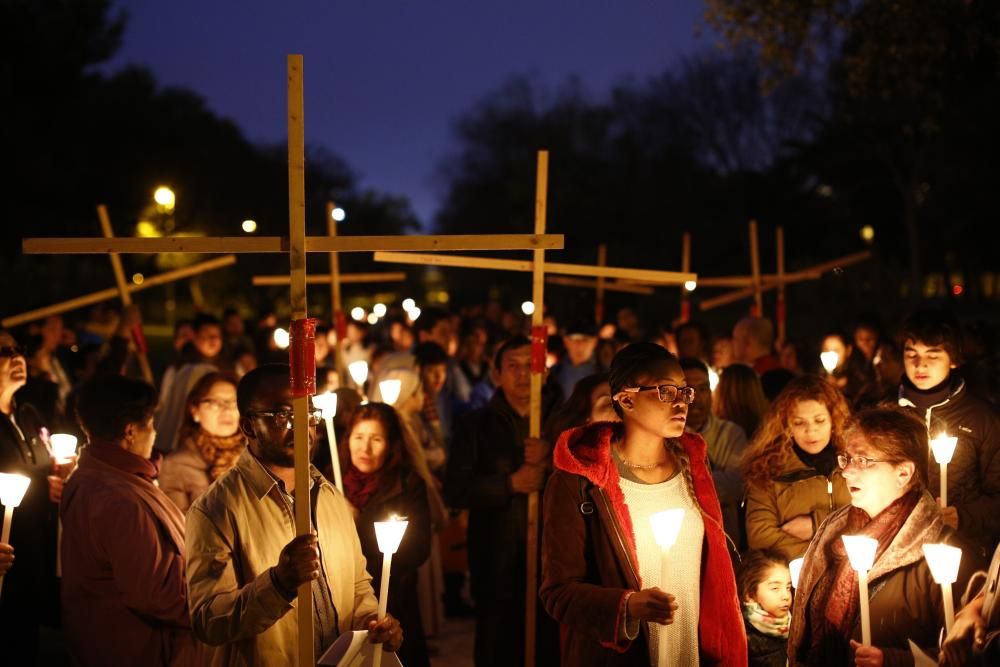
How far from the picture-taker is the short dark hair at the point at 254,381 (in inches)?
140

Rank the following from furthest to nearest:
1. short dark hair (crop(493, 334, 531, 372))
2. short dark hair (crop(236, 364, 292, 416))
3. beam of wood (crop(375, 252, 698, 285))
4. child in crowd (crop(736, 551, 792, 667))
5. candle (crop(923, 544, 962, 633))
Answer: short dark hair (crop(493, 334, 531, 372))
beam of wood (crop(375, 252, 698, 285))
child in crowd (crop(736, 551, 792, 667))
short dark hair (crop(236, 364, 292, 416))
candle (crop(923, 544, 962, 633))

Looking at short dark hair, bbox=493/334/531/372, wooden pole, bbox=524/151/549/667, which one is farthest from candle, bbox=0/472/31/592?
short dark hair, bbox=493/334/531/372

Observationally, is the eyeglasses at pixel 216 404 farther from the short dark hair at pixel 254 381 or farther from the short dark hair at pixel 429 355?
the short dark hair at pixel 429 355

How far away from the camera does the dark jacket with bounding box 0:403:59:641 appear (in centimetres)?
566

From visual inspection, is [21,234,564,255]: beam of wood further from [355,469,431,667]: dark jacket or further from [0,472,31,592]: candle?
[355,469,431,667]: dark jacket

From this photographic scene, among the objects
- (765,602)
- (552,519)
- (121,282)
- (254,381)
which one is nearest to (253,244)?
(254,381)

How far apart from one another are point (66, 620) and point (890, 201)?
40.1 m

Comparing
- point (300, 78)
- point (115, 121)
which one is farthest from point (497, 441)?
point (115, 121)

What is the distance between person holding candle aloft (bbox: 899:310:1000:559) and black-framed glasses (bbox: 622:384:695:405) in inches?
71.4

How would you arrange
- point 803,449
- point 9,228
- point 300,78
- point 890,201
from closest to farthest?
1. point 300,78
2. point 803,449
3. point 9,228
4. point 890,201

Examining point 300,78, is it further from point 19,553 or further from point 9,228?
point 9,228

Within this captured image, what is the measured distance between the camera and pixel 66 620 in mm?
4109

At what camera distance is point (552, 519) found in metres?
3.74

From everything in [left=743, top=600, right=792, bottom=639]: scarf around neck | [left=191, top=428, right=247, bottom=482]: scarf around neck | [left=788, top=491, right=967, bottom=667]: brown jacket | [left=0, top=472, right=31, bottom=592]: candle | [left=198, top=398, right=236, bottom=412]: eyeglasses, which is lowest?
[left=743, top=600, right=792, bottom=639]: scarf around neck
